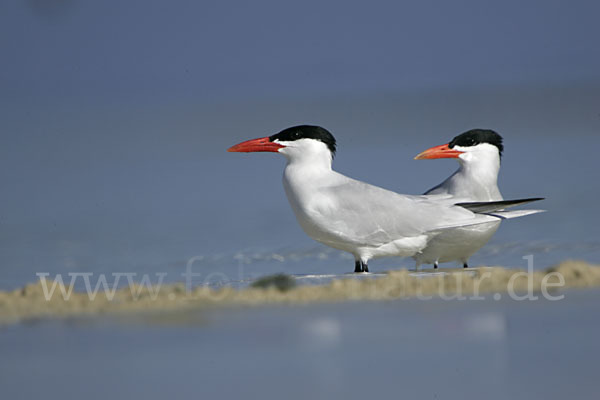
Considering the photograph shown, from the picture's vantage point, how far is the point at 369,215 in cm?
725

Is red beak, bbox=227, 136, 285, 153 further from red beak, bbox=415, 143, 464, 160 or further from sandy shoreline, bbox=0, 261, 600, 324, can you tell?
sandy shoreline, bbox=0, 261, 600, 324

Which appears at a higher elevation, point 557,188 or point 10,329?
point 557,188

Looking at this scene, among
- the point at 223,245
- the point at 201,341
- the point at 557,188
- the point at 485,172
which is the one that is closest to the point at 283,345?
the point at 201,341

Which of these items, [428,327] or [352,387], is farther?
[428,327]

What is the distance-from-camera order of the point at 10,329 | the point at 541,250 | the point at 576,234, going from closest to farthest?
the point at 10,329 → the point at 541,250 → the point at 576,234

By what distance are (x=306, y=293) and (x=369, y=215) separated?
167 cm

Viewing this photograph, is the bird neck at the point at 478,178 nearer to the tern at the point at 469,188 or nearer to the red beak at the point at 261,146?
the tern at the point at 469,188

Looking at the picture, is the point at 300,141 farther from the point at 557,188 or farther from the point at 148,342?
the point at 557,188

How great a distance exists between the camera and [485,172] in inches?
317

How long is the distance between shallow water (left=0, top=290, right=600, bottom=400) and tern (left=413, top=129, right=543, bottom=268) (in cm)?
222

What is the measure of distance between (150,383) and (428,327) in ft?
4.78

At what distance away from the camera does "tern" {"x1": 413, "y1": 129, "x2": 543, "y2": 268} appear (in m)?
7.55

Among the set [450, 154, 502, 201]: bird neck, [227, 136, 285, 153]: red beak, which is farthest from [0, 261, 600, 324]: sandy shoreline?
[227, 136, 285, 153]: red beak

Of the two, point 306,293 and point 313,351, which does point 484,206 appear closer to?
point 306,293
